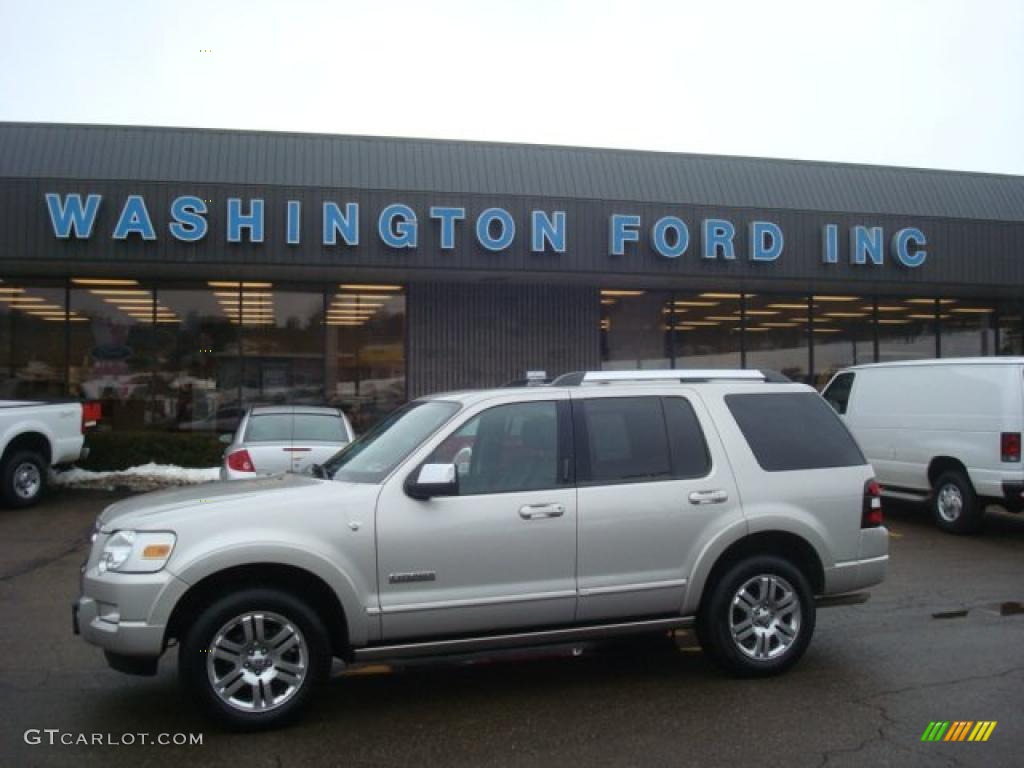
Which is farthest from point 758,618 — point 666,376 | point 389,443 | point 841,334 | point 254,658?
point 841,334

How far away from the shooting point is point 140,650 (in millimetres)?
4773

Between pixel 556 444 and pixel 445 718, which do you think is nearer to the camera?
Result: pixel 445 718

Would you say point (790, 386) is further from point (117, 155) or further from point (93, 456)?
point (117, 155)

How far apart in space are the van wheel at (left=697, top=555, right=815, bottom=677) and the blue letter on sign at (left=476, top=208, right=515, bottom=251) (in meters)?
10.5

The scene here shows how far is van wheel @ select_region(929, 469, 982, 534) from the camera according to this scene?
11047 millimetres

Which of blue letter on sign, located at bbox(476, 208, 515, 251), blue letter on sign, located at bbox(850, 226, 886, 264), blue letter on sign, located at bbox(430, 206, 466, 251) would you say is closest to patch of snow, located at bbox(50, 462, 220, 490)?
blue letter on sign, located at bbox(430, 206, 466, 251)

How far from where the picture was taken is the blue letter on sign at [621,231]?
16094 mm

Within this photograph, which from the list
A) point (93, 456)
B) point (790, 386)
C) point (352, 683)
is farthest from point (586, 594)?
point (93, 456)

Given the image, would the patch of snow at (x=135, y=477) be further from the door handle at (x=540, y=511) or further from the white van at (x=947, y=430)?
the door handle at (x=540, y=511)

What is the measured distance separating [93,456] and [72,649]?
10.3m

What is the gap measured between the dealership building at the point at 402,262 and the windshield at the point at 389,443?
31.8 feet

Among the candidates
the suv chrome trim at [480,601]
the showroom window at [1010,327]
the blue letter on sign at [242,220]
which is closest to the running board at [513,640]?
the suv chrome trim at [480,601]

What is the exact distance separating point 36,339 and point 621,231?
10777mm

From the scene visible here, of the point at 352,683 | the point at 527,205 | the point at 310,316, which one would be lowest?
the point at 352,683
